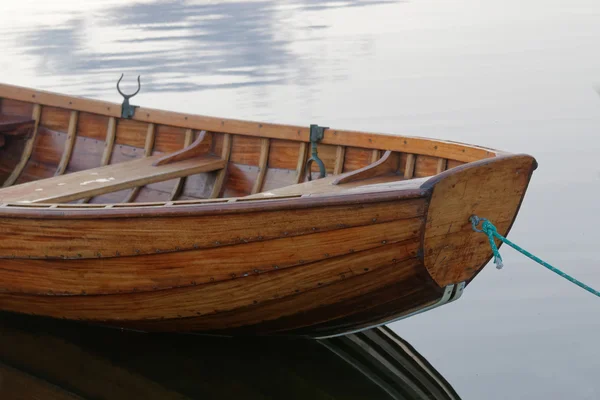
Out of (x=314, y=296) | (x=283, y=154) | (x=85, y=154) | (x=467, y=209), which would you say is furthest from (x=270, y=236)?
(x=85, y=154)

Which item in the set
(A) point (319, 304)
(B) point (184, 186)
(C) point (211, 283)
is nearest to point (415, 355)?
(A) point (319, 304)

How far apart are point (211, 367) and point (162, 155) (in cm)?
201

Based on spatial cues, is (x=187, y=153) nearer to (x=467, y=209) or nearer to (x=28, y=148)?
(x=28, y=148)

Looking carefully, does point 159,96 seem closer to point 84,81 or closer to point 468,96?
point 84,81

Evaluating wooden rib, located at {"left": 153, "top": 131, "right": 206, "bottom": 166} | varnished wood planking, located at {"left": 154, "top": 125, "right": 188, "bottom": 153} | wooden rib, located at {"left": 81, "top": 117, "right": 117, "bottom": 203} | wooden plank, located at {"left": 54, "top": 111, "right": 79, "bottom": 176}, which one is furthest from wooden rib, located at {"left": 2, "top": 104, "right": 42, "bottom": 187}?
wooden rib, located at {"left": 153, "top": 131, "right": 206, "bottom": 166}

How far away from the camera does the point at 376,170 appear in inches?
240

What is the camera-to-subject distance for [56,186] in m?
6.41

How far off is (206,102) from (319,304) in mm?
9231

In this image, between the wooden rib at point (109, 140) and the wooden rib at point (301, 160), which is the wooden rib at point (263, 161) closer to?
the wooden rib at point (301, 160)

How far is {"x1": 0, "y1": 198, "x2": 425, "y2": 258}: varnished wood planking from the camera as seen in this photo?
4.81 m

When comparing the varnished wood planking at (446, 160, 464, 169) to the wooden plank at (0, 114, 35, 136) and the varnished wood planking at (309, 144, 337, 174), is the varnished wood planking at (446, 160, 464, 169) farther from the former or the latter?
the wooden plank at (0, 114, 35, 136)

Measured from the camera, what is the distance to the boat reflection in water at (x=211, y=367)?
18.2ft

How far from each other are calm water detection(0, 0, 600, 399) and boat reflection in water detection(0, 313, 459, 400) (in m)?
0.29

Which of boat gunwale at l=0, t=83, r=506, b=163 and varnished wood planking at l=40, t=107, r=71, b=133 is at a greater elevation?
boat gunwale at l=0, t=83, r=506, b=163
